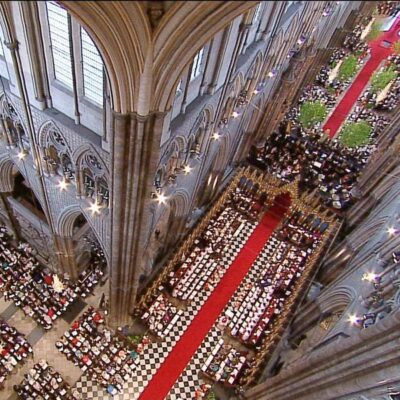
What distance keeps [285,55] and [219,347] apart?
14.6 metres

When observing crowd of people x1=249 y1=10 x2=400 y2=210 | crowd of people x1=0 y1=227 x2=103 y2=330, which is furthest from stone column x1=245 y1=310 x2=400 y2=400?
crowd of people x1=249 y1=10 x2=400 y2=210

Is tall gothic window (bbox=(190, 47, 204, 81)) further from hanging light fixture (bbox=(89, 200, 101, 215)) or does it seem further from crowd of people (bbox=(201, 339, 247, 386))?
crowd of people (bbox=(201, 339, 247, 386))

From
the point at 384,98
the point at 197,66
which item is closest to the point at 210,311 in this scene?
the point at 197,66

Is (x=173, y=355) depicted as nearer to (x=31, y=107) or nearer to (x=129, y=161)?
(x=129, y=161)

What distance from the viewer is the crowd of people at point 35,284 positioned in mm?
18109

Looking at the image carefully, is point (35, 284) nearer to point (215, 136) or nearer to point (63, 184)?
point (63, 184)

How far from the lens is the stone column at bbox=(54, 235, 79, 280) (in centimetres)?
1700

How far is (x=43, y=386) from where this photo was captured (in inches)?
642

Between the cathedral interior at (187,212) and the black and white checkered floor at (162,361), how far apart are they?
56 mm

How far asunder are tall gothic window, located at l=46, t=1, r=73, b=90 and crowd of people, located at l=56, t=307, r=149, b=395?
10729 millimetres

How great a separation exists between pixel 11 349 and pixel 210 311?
8606 mm

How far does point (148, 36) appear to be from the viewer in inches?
329

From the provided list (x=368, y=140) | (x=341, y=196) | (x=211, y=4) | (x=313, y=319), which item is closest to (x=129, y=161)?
(x=211, y=4)

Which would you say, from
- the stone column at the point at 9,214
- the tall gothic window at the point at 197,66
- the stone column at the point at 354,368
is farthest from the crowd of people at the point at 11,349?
the tall gothic window at the point at 197,66
